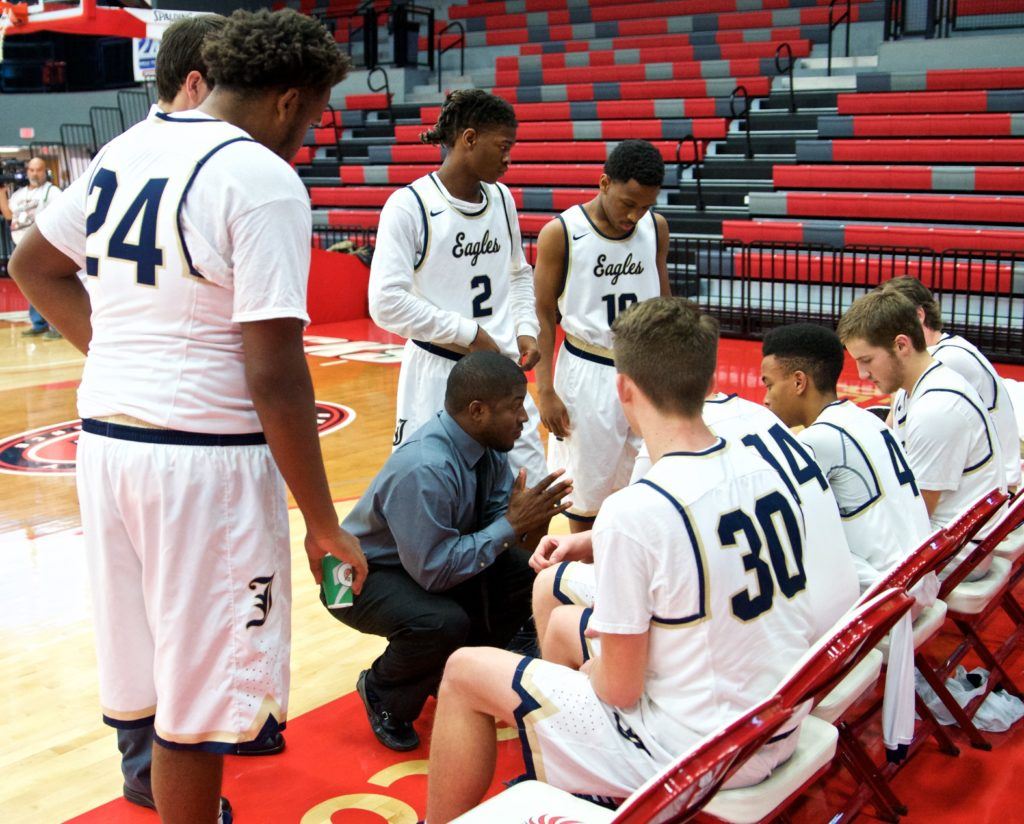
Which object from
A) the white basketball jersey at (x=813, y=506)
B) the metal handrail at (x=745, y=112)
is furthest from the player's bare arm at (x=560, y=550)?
the metal handrail at (x=745, y=112)

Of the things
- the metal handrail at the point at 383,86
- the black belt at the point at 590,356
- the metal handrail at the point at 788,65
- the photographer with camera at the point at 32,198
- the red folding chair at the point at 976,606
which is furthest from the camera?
the metal handrail at the point at 383,86

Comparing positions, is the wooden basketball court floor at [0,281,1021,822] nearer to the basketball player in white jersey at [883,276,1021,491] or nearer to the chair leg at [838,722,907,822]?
the chair leg at [838,722,907,822]

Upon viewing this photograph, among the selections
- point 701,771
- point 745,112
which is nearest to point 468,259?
point 701,771

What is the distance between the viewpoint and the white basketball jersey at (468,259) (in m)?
3.48

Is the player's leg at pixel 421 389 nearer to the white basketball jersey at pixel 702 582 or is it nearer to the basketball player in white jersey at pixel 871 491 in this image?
the basketball player in white jersey at pixel 871 491

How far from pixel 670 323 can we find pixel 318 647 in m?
2.06

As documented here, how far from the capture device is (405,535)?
2.90 meters

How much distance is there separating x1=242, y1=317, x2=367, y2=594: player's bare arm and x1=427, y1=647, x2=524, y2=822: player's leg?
429 mm

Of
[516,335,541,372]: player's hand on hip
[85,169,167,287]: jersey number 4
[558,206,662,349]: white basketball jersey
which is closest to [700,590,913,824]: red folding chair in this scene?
[85,169,167,287]: jersey number 4

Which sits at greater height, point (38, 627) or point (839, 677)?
point (839, 677)

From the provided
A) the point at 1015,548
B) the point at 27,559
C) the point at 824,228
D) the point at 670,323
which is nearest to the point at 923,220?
the point at 824,228

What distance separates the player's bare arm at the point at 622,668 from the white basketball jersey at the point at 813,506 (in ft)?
1.24

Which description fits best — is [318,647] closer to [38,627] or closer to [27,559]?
[38,627]

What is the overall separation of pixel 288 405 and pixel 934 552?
1.42 metres
